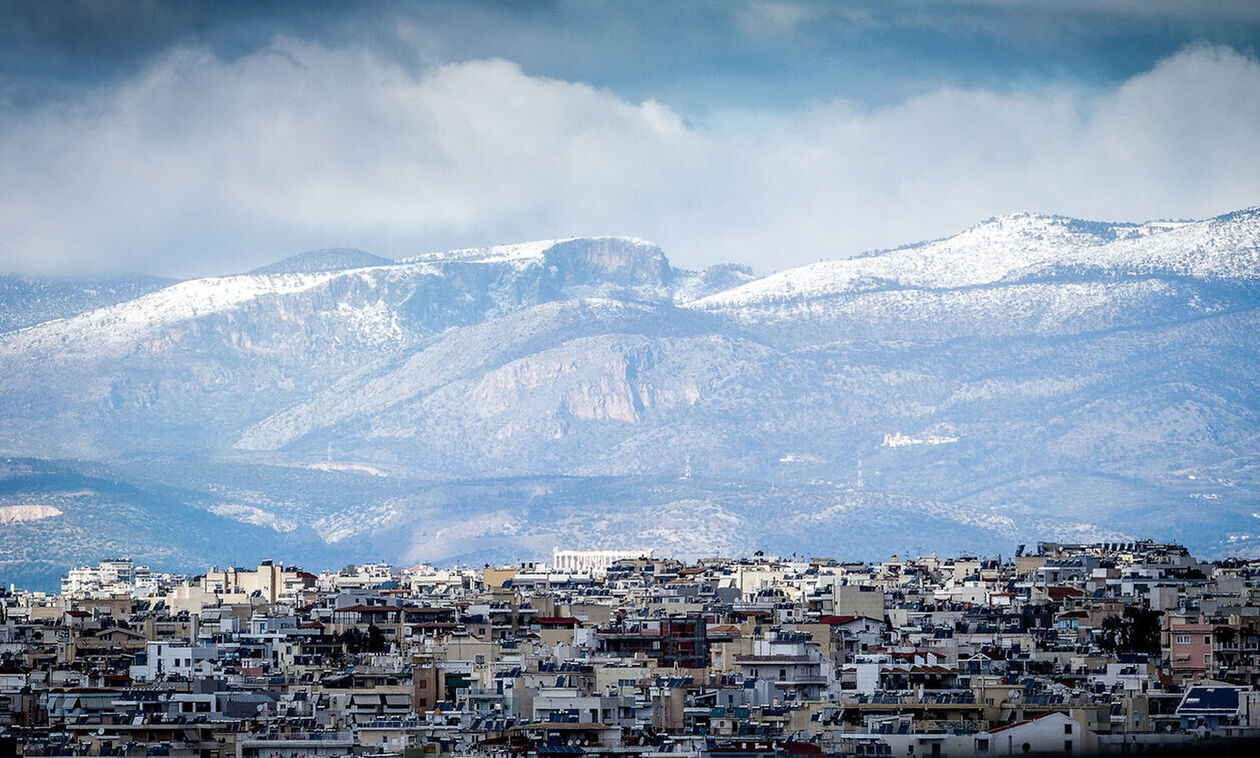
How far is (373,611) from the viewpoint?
107 m

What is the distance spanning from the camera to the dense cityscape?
58750mm

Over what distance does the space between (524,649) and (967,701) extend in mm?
26704

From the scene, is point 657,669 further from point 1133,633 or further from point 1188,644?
point 1133,633

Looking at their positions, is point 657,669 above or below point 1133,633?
below

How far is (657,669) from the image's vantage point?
80.2 meters

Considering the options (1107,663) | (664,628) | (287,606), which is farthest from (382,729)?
(287,606)

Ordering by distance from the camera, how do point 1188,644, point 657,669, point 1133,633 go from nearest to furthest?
point 657,669
point 1188,644
point 1133,633

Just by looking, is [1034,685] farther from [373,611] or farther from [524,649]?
[373,611]

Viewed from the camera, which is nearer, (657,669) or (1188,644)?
(657,669)

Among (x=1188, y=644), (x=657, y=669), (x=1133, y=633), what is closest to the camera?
(x=657, y=669)

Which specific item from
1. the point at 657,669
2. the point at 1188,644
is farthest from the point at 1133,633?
the point at 657,669

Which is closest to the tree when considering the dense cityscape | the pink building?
the dense cityscape

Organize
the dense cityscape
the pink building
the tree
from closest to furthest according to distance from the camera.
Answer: the dense cityscape < the pink building < the tree

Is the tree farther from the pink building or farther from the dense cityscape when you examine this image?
the pink building
